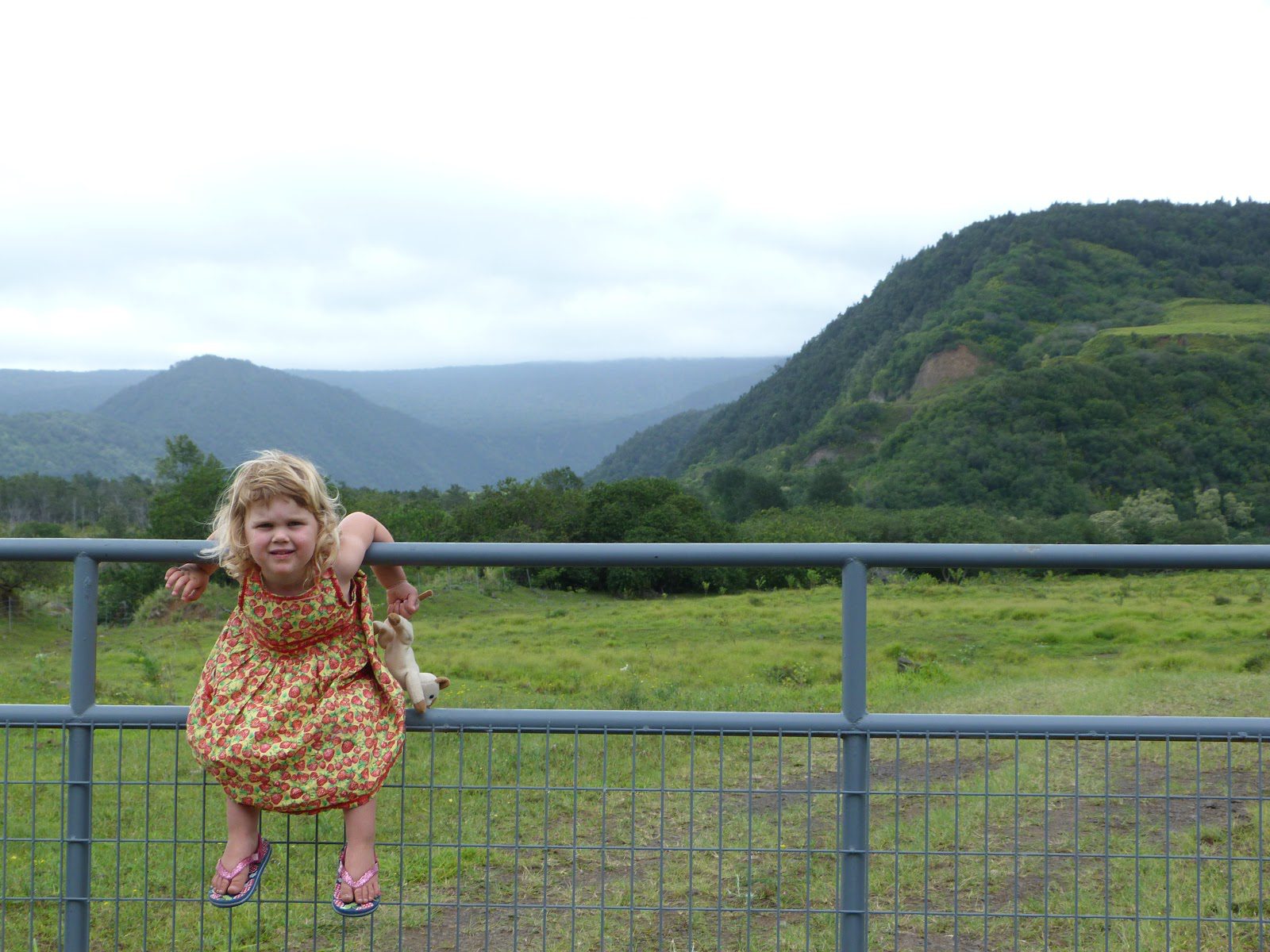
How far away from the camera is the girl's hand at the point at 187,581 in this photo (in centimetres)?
259

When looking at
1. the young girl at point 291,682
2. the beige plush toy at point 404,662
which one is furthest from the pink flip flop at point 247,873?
the beige plush toy at point 404,662

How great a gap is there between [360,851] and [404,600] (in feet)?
1.83

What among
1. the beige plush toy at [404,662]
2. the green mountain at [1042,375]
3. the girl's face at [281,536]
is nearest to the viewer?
the girl's face at [281,536]

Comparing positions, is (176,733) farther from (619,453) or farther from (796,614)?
(619,453)

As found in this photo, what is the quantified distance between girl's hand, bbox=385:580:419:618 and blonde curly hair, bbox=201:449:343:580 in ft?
0.61

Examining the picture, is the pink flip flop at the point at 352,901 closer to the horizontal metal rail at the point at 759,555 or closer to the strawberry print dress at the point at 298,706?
the strawberry print dress at the point at 298,706

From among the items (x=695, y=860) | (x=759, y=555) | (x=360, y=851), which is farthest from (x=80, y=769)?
(x=695, y=860)

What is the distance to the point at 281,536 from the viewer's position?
2508 millimetres

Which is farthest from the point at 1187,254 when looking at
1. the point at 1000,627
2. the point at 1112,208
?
the point at 1000,627

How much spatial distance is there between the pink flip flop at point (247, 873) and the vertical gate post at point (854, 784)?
1.30 m

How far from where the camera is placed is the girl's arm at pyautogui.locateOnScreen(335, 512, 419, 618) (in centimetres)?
260

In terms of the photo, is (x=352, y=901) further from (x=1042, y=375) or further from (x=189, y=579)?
(x=1042, y=375)

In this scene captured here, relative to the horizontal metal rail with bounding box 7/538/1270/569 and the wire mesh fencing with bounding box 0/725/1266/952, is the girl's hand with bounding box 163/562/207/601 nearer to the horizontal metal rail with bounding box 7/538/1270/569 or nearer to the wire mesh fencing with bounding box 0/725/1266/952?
the horizontal metal rail with bounding box 7/538/1270/569

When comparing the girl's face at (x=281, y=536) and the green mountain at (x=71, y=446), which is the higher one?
the green mountain at (x=71, y=446)
